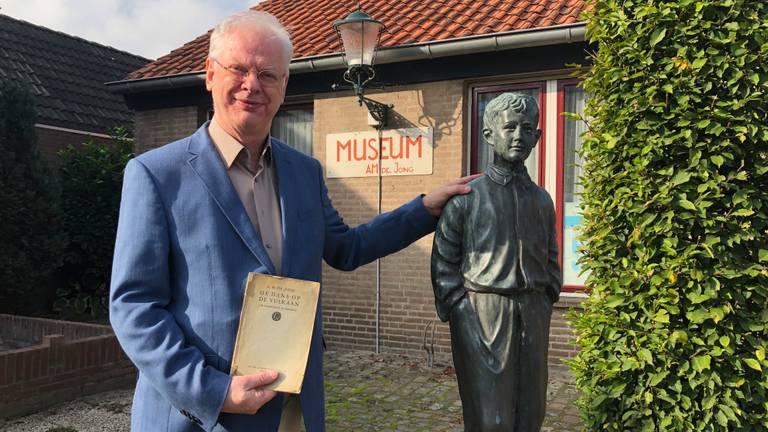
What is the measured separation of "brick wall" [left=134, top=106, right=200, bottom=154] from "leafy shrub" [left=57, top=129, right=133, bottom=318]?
1.13m

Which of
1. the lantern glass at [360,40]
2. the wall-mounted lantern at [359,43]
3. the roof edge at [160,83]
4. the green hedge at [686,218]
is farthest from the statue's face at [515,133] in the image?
the roof edge at [160,83]

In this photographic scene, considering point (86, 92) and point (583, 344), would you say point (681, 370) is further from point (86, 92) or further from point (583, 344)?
point (86, 92)

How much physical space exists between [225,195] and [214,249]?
180mm

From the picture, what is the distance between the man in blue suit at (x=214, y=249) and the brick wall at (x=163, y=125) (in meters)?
7.74

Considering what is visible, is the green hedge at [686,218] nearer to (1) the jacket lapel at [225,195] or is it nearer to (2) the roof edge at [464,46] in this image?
(1) the jacket lapel at [225,195]

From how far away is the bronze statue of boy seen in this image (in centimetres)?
264

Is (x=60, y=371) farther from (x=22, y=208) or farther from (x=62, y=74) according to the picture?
(x=62, y=74)

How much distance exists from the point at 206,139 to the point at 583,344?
2.69 meters

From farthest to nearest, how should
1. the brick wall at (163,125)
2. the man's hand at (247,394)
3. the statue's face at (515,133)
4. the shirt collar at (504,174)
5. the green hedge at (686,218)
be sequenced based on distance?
the brick wall at (163,125) < the green hedge at (686,218) < the shirt collar at (504,174) < the statue's face at (515,133) < the man's hand at (247,394)

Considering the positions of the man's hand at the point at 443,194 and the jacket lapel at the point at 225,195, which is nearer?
the jacket lapel at the point at 225,195

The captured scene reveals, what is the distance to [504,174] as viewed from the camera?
2.74 meters

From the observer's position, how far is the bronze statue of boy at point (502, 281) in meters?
2.64

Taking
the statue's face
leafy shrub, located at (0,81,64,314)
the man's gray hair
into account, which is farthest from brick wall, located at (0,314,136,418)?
the statue's face

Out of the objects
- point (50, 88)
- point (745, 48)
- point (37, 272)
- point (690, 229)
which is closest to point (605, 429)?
point (690, 229)
